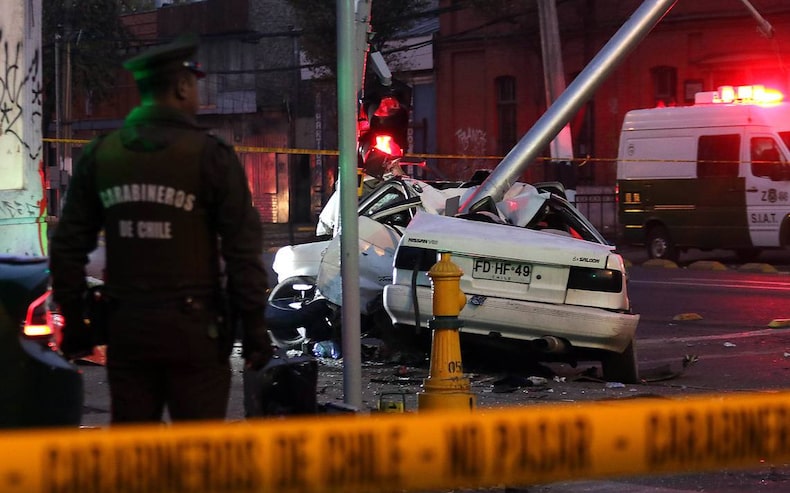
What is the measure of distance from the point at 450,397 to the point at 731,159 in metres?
15.3

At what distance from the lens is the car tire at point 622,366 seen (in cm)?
931

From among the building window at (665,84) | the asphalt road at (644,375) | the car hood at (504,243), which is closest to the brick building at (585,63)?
the building window at (665,84)

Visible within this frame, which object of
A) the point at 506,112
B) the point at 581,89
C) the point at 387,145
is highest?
the point at 506,112

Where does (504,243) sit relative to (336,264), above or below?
above

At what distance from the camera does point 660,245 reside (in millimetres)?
22625

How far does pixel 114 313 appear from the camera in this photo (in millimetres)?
3982

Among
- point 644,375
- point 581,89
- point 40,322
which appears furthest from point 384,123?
point 40,322

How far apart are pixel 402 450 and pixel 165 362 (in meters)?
1.21

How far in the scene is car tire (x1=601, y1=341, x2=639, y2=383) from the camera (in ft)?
30.6

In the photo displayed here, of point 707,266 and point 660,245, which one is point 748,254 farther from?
point 707,266

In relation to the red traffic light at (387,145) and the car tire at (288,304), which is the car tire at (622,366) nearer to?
the red traffic light at (387,145)

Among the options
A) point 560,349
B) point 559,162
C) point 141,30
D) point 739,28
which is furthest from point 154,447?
point 141,30

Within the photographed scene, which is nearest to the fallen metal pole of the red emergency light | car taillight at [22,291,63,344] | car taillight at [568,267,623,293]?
car taillight at [568,267,623,293]

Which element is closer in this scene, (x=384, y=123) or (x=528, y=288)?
(x=528, y=288)
